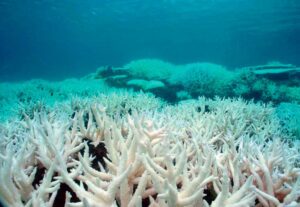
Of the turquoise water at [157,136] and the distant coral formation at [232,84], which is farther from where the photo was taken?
the distant coral formation at [232,84]

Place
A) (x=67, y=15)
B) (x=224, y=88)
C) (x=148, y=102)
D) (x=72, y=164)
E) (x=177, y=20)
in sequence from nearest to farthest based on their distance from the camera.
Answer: (x=72, y=164), (x=148, y=102), (x=224, y=88), (x=67, y=15), (x=177, y=20)

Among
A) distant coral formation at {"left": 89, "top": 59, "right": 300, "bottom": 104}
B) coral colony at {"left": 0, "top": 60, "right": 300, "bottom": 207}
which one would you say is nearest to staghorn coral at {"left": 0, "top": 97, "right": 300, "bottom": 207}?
coral colony at {"left": 0, "top": 60, "right": 300, "bottom": 207}

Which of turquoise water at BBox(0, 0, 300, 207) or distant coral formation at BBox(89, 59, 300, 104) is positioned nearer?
turquoise water at BBox(0, 0, 300, 207)

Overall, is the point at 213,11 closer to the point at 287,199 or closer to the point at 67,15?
the point at 67,15

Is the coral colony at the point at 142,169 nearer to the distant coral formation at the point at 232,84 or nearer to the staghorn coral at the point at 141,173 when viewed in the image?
the staghorn coral at the point at 141,173

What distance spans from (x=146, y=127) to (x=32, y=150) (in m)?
1.05

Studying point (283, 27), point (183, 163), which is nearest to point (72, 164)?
point (183, 163)

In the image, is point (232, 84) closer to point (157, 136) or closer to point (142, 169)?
point (157, 136)

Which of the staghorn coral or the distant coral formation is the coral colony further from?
the distant coral formation

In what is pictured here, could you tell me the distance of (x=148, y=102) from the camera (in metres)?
7.85

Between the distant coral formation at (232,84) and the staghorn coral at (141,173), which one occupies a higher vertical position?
the distant coral formation at (232,84)

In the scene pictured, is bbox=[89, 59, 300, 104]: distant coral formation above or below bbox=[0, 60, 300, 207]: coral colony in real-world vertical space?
above

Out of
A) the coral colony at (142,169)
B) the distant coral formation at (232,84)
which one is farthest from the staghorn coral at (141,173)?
the distant coral formation at (232,84)

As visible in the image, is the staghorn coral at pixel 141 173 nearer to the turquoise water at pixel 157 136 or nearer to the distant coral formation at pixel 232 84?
the turquoise water at pixel 157 136
